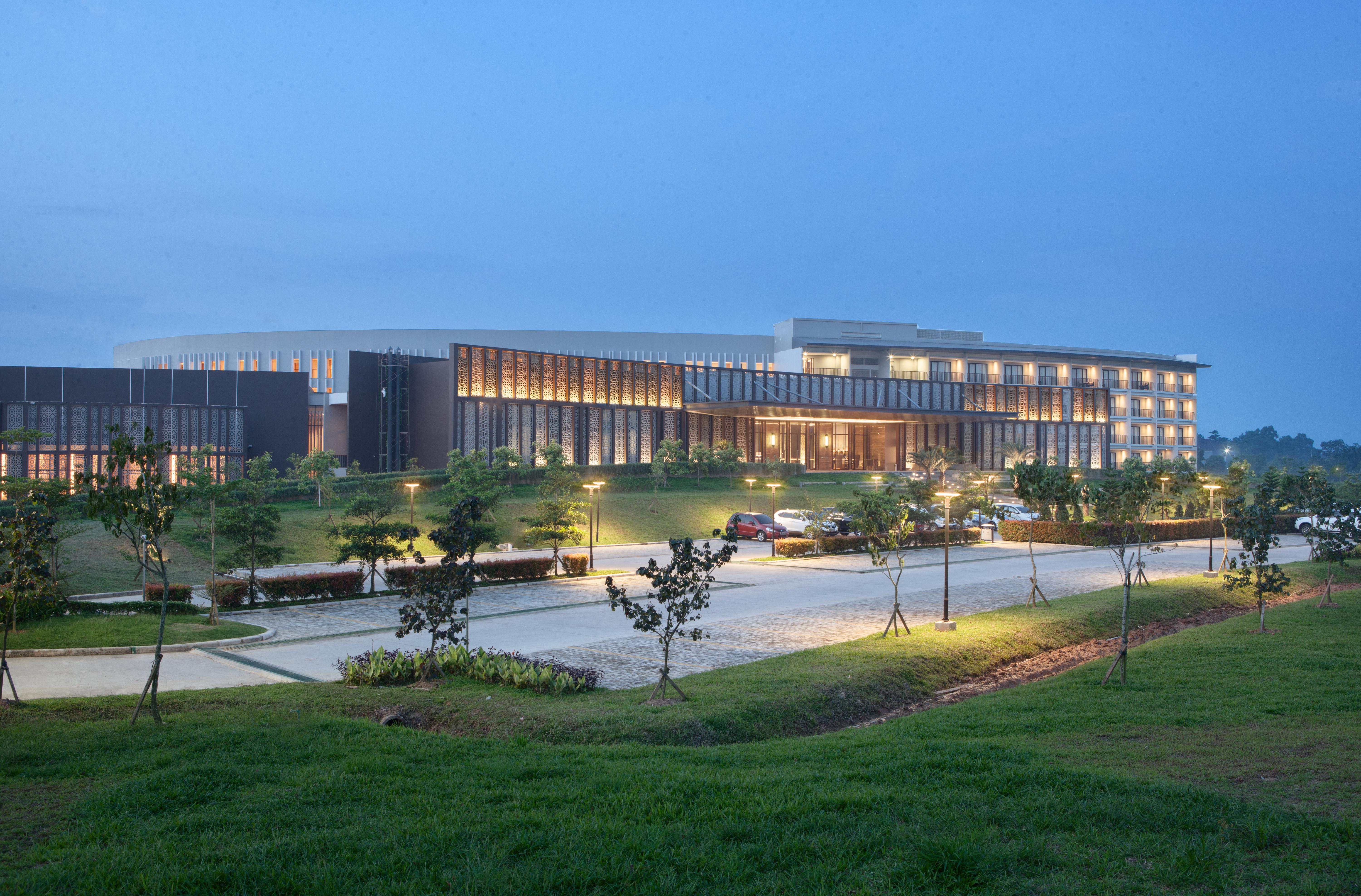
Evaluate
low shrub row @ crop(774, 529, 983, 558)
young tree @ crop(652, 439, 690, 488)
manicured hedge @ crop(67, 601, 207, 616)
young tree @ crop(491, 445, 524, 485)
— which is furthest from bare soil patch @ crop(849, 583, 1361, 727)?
young tree @ crop(652, 439, 690, 488)

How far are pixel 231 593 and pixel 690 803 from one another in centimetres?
1783

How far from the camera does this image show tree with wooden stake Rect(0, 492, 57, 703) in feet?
35.8

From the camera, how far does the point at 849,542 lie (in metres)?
36.6

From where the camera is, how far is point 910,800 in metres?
6.53

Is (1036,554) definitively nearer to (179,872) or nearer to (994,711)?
(994,711)

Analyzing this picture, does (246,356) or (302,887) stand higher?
(246,356)

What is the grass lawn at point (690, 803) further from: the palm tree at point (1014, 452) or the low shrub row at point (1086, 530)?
the palm tree at point (1014, 452)

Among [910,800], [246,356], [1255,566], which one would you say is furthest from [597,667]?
[246,356]

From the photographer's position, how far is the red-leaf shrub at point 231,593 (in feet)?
67.8

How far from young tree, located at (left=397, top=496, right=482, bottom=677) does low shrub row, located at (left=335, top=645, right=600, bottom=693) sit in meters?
0.23

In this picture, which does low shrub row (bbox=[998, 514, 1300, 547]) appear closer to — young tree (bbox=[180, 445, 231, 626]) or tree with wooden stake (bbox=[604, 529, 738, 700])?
young tree (bbox=[180, 445, 231, 626])

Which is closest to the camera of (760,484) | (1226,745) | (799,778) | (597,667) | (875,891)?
(875,891)

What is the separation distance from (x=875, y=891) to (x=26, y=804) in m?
5.98

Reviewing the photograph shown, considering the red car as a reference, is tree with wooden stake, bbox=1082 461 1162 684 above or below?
above
